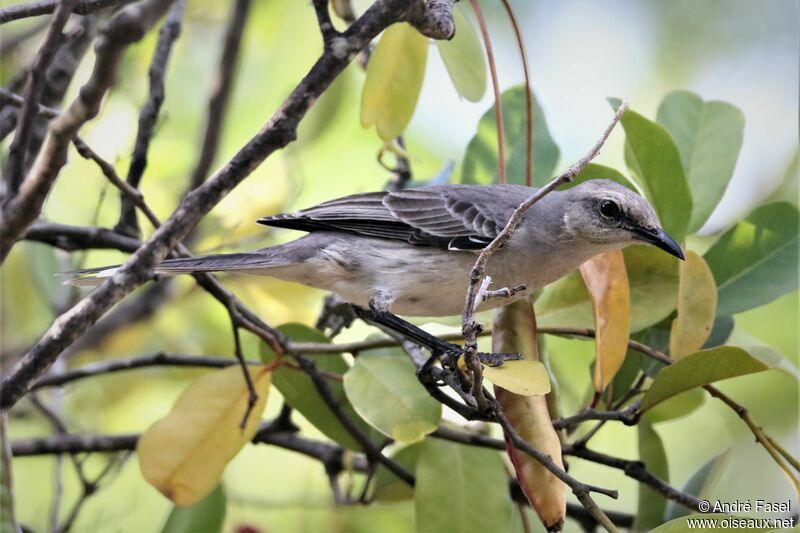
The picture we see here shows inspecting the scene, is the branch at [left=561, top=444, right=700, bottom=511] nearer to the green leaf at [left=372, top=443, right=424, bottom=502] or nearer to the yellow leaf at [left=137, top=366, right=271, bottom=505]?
the green leaf at [left=372, top=443, right=424, bottom=502]

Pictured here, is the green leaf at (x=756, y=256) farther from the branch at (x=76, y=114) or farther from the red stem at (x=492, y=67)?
the branch at (x=76, y=114)

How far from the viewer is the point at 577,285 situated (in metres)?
3.12

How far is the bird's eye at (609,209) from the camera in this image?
3.27 metres

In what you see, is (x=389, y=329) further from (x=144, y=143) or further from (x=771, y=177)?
(x=771, y=177)

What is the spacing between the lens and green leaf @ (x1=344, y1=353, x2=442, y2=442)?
2697 mm

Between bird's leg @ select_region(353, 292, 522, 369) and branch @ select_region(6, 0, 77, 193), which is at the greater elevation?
branch @ select_region(6, 0, 77, 193)

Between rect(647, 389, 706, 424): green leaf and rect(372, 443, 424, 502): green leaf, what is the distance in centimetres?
83

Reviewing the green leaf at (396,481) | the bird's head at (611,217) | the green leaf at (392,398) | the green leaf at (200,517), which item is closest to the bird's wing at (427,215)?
the bird's head at (611,217)

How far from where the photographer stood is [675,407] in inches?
126

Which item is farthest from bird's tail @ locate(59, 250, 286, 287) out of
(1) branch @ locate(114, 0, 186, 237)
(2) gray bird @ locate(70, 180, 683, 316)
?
(1) branch @ locate(114, 0, 186, 237)

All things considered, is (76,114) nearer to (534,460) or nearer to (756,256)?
(534,460)

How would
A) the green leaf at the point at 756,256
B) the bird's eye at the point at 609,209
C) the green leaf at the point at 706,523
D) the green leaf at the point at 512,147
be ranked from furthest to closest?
the green leaf at the point at 512,147 → the bird's eye at the point at 609,209 → the green leaf at the point at 756,256 → the green leaf at the point at 706,523

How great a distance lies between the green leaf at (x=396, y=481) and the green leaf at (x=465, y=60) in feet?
4.14

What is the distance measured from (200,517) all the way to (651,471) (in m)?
1.51
